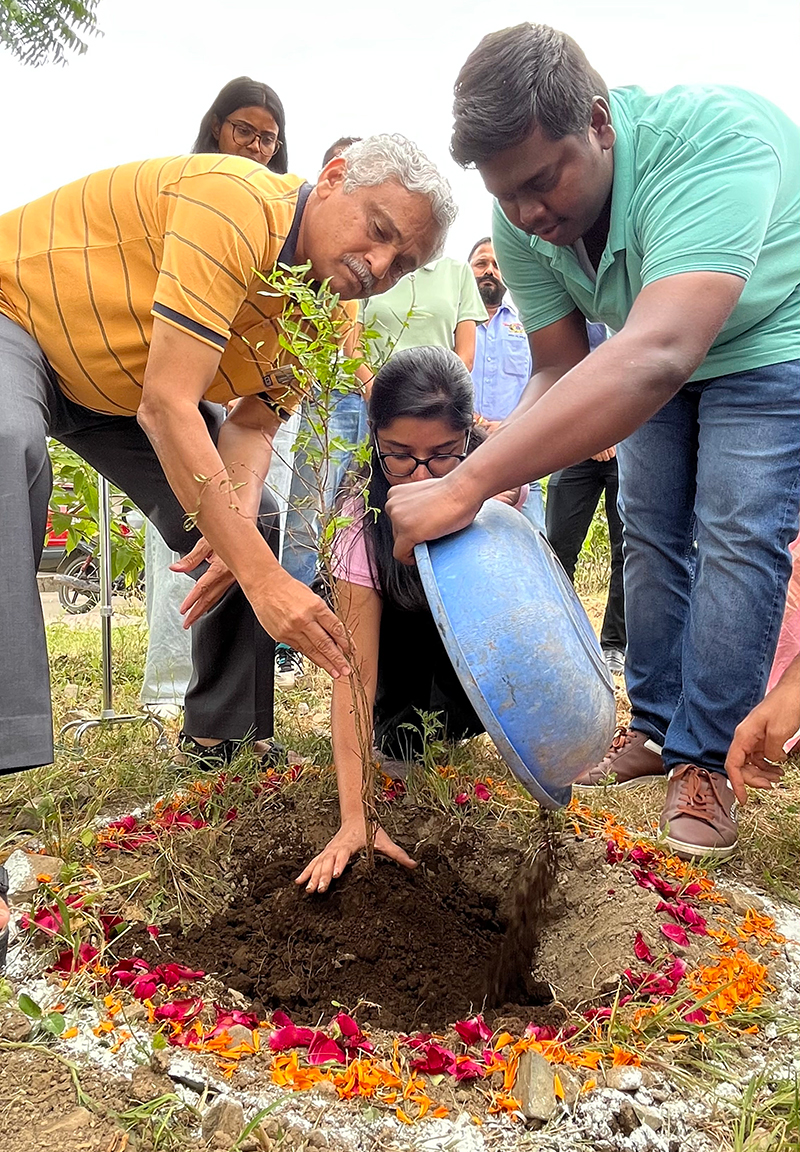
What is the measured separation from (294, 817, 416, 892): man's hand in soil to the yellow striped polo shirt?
955 millimetres

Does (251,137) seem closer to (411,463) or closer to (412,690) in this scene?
(411,463)

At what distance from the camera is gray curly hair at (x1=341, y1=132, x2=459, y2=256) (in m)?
1.94

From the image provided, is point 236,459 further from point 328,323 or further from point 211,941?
point 211,941

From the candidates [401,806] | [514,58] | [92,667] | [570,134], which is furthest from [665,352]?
[92,667]

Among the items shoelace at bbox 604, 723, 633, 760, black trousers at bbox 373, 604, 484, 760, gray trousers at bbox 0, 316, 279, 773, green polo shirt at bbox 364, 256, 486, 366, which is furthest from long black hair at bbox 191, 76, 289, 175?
shoelace at bbox 604, 723, 633, 760

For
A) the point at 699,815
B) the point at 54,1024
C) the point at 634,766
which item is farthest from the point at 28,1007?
the point at 634,766

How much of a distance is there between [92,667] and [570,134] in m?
3.24

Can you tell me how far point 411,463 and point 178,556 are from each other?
4.20ft

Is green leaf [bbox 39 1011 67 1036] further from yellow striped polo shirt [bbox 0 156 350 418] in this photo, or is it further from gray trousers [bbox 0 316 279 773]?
yellow striped polo shirt [bbox 0 156 350 418]

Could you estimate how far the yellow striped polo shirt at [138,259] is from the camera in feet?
6.12

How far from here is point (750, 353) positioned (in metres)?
2.22

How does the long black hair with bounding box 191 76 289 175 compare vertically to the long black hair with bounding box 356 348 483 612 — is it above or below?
above

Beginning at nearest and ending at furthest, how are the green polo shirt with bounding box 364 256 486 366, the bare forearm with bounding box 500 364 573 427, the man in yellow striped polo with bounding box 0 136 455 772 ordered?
the man in yellow striped polo with bounding box 0 136 455 772 < the bare forearm with bounding box 500 364 573 427 < the green polo shirt with bounding box 364 256 486 366

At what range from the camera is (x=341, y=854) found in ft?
6.83
